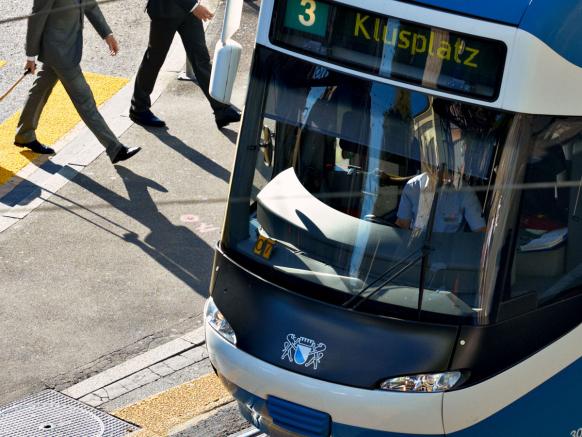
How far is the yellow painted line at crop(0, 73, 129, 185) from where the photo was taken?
11.2 meters

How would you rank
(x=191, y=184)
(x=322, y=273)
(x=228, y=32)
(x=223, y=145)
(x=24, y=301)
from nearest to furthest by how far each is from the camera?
(x=322, y=273) < (x=228, y=32) < (x=24, y=301) < (x=191, y=184) < (x=223, y=145)

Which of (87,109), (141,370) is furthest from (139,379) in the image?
(87,109)

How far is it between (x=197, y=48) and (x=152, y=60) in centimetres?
46

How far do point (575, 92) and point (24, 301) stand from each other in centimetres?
457

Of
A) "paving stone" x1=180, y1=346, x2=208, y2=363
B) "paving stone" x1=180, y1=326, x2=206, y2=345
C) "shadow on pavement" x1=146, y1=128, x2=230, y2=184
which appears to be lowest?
"paving stone" x1=180, y1=346, x2=208, y2=363

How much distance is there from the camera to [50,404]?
7.80m

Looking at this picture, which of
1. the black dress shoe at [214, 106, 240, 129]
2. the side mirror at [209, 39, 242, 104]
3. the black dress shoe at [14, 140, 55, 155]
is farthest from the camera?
the black dress shoe at [214, 106, 240, 129]

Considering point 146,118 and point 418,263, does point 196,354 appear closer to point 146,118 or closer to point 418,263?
point 418,263

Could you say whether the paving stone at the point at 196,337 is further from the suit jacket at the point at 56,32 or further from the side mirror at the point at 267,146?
the suit jacket at the point at 56,32

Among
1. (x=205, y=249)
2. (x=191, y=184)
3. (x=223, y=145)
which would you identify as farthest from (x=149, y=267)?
(x=223, y=145)

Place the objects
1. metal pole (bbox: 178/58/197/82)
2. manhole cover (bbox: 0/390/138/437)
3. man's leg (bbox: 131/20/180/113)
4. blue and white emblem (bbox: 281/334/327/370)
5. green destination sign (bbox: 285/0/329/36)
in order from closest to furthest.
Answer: blue and white emblem (bbox: 281/334/327/370), green destination sign (bbox: 285/0/329/36), manhole cover (bbox: 0/390/138/437), man's leg (bbox: 131/20/180/113), metal pole (bbox: 178/58/197/82)

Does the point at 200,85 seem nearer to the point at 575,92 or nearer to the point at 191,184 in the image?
the point at 191,184

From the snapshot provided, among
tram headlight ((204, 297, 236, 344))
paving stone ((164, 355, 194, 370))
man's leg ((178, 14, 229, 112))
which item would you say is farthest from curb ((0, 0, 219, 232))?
tram headlight ((204, 297, 236, 344))

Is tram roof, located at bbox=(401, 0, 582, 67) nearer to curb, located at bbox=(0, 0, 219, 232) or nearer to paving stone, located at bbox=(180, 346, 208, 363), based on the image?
Answer: paving stone, located at bbox=(180, 346, 208, 363)
